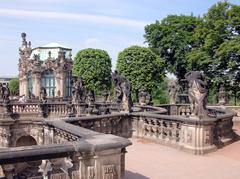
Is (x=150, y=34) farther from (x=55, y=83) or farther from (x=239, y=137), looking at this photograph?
(x=239, y=137)

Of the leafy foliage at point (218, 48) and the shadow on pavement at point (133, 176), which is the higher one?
the leafy foliage at point (218, 48)

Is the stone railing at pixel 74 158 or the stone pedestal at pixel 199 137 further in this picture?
the stone pedestal at pixel 199 137

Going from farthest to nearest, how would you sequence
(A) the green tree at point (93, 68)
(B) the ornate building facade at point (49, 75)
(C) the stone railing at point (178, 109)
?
1. (B) the ornate building facade at point (49, 75)
2. (A) the green tree at point (93, 68)
3. (C) the stone railing at point (178, 109)

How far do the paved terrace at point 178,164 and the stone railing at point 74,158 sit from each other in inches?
76.8

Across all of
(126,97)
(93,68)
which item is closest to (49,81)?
(93,68)

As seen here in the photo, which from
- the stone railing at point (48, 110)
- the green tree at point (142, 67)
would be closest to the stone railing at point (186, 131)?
the stone railing at point (48, 110)

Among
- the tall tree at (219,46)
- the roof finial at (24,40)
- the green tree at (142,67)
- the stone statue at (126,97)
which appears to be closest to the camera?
the stone statue at (126,97)

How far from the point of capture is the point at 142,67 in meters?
43.5

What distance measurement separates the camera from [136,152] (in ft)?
33.2

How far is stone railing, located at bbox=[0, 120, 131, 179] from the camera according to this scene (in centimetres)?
475

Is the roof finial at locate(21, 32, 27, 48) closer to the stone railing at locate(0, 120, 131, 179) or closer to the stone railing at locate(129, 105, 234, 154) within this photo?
the stone railing at locate(129, 105, 234, 154)

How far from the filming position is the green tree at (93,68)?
49.6 meters

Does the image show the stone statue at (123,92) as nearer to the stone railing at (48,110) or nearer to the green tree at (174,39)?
the stone railing at (48,110)

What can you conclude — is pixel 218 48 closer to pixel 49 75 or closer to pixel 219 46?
pixel 219 46
